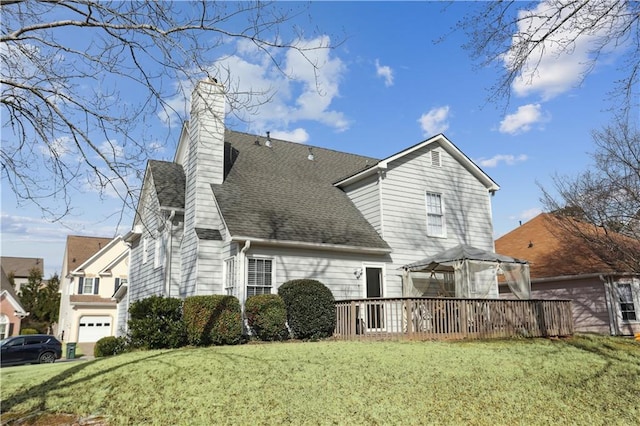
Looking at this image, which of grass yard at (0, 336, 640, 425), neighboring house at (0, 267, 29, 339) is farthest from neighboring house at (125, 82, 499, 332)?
neighboring house at (0, 267, 29, 339)

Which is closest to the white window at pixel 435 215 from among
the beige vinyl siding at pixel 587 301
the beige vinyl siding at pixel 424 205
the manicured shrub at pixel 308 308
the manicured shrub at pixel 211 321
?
the beige vinyl siding at pixel 424 205

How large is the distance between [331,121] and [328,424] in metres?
9.16

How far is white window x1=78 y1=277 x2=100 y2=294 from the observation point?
35.1m

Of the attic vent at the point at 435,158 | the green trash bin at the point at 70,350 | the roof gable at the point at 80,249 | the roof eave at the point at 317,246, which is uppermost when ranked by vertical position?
the attic vent at the point at 435,158

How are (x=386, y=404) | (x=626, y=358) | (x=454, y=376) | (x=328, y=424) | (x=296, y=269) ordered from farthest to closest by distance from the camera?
(x=296, y=269) → (x=626, y=358) → (x=454, y=376) → (x=386, y=404) → (x=328, y=424)

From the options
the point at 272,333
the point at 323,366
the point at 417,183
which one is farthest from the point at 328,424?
the point at 417,183

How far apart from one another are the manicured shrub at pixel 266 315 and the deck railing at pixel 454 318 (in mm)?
1712

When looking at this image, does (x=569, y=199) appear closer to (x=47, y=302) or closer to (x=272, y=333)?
(x=272, y=333)

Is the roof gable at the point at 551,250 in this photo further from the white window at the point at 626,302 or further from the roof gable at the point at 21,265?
the roof gable at the point at 21,265

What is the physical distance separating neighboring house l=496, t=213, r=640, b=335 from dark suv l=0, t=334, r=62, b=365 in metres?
20.8

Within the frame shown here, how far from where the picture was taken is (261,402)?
243 inches

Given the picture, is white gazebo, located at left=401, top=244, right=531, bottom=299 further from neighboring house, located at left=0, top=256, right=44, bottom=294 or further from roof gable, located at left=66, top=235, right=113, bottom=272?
neighboring house, located at left=0, top=256, right=44, bottom=294

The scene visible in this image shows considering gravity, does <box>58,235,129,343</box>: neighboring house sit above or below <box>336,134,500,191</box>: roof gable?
below

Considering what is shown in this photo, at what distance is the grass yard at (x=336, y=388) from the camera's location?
5949mm
